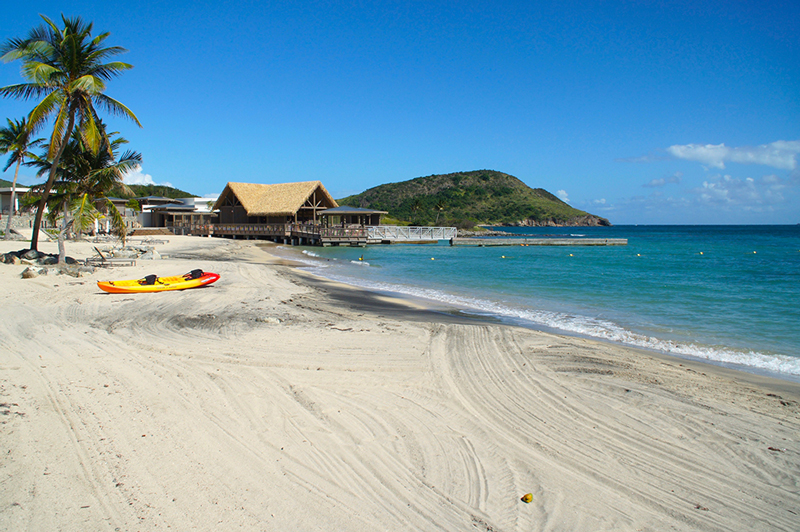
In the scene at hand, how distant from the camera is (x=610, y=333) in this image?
8.73m

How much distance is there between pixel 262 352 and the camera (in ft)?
20.4

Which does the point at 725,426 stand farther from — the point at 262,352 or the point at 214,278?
the point at 214,278

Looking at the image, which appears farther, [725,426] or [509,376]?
[509,376]

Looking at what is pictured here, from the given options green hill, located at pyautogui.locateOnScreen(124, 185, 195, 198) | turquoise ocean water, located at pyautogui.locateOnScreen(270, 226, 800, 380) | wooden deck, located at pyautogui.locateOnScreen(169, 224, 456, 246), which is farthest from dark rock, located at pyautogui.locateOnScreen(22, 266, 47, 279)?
green hill, located at pyautogui.locateOnScreen(124, 185, 195, 198)

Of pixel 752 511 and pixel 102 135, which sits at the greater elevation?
pixel 102 135

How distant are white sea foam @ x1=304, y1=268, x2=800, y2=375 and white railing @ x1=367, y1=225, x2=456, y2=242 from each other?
1068 inches

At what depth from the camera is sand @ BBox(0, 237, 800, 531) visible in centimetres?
293

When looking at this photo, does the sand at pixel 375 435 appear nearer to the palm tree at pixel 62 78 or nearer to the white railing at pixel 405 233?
the palm tree at pixel 62 78

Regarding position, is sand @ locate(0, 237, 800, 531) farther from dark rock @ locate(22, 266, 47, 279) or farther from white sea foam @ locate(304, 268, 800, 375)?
dark rock @ locate(22, 266, 47, 279)

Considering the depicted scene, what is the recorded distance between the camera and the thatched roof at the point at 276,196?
38656 millimetres

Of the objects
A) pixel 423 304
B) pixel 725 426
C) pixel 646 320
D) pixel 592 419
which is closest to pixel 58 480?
pixel 592 419

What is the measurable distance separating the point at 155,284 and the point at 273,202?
103ft

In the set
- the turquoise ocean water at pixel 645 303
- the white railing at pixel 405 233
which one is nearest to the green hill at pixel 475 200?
the white railing at pixel 405 233

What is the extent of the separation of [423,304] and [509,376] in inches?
238
